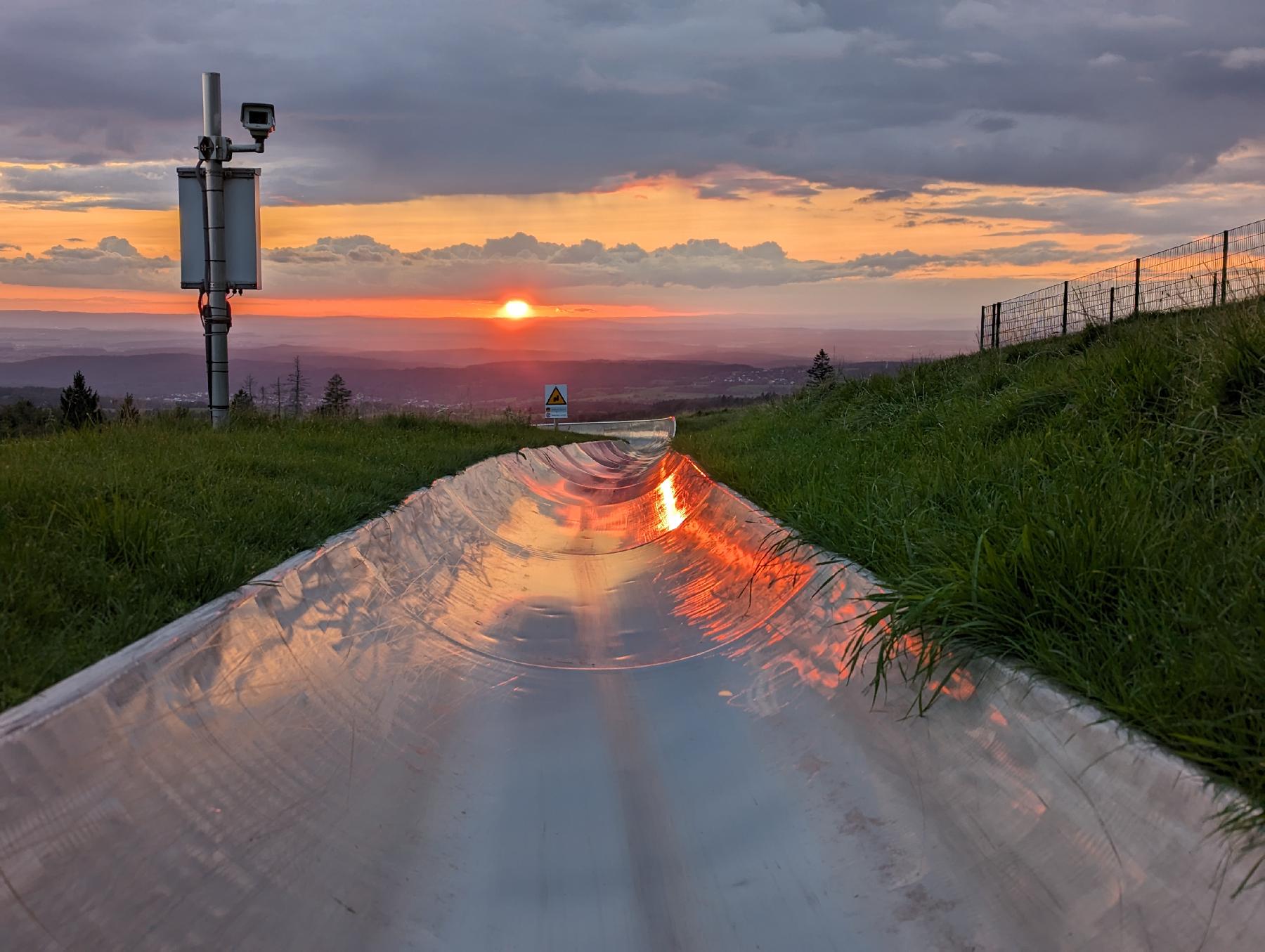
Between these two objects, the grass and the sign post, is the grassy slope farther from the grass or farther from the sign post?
the sign post

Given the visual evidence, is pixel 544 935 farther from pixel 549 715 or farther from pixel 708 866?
→ pixel 549 715

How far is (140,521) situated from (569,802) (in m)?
2.52

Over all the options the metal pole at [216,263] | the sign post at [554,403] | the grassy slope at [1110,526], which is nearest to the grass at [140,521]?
the metal pole at [216,263]

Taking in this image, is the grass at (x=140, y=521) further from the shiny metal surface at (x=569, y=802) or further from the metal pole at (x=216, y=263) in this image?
the metal pole at (x=216, y=263)

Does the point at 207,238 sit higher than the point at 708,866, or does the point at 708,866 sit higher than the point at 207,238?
the point at 207,238

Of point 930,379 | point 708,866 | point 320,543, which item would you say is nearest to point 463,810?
point 708,866

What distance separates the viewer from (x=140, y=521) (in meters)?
4.68

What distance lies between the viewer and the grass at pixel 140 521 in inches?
138

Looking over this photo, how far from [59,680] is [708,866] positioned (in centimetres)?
221

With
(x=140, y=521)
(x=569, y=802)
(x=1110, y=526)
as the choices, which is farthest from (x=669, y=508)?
(x=1110, y=526)

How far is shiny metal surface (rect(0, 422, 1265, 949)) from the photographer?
2.46 metres

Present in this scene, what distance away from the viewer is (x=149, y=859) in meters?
2.63

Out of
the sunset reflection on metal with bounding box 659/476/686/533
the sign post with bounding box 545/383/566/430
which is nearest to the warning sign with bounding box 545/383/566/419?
the sign post with bounding box 545/383/566/430

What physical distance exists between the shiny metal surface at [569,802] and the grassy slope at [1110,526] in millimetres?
182
